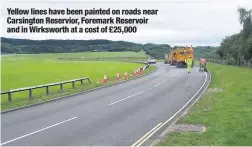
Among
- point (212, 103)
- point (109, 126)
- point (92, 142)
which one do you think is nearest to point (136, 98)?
point (212, 103)

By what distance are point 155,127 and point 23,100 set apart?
9.63 m

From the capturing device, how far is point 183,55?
58844 millimetres

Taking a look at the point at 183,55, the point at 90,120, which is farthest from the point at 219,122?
the point at 183,55

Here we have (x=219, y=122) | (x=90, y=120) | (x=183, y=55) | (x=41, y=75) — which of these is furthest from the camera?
(x=183, y=55)

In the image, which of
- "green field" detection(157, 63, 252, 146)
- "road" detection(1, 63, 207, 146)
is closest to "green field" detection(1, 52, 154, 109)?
"road" detection(1, 63, 207, 146)

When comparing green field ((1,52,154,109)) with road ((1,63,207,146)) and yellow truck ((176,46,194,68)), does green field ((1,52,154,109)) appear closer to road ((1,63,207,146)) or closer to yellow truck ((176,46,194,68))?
road ((1,63,207,146))

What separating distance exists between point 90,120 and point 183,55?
149 feet

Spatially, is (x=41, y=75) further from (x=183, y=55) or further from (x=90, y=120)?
(x=90, y=120)

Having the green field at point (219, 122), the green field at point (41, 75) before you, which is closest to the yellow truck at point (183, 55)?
the green field at point (41, 75)

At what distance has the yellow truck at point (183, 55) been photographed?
2287 inches

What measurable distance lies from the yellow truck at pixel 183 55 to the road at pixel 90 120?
119ft

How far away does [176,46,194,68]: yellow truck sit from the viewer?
58097mm

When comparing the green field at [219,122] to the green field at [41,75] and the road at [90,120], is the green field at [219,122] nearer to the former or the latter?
the road at [90,120]

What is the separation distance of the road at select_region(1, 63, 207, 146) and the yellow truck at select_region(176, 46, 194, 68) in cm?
3626
